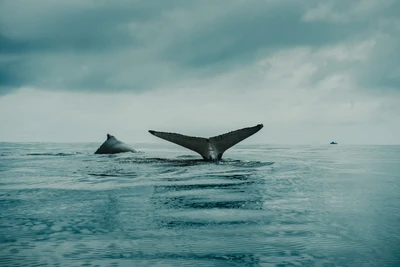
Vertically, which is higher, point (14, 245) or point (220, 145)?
point (220, 145)

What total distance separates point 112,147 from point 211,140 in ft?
41.9

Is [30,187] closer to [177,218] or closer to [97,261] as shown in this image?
[177,218]

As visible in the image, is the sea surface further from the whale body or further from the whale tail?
the whale body

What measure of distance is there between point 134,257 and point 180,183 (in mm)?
5999

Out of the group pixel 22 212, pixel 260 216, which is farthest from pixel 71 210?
pixel 260 216

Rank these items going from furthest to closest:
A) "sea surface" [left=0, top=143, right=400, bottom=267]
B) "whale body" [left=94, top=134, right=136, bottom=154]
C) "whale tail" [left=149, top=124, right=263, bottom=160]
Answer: "whale body" [left=94, top=134, right=136, bottom=154] → "whale tail" [left=149, top=124, right=263, bottom=160] → "sea surface" [left=0, top=143, right=400, bottom=267]

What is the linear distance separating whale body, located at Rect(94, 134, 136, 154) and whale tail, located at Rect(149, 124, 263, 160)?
11.6 meters

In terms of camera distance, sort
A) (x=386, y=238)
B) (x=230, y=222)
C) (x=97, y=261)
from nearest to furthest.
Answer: (x=97, y=261), (x=386, y=238), (x=230, y=222)

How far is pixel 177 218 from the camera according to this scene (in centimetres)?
504

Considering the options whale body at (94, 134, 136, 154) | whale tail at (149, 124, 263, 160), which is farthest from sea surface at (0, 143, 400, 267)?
whale body at (94, 134, 136, 154)

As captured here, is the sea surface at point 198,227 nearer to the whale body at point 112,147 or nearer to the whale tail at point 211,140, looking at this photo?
the whale tail at point 211,140

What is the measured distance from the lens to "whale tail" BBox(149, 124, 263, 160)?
56.0 feet

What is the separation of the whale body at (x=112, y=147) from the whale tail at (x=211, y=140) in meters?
11.6

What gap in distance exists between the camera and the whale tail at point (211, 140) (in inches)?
672
